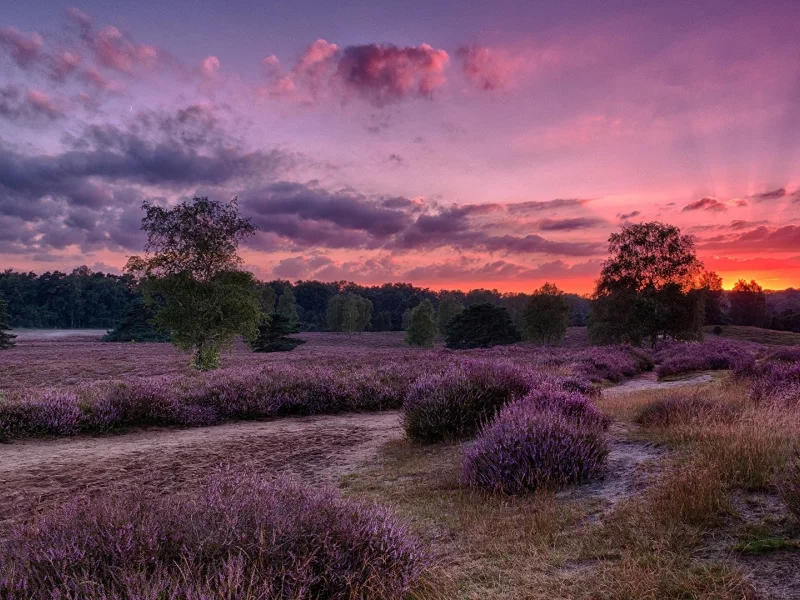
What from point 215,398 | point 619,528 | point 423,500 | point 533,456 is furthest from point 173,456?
point 619,528

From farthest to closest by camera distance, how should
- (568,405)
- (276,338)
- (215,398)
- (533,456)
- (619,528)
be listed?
(276,338) → (215,398) → (568,405) → (533,456) → (619,528)

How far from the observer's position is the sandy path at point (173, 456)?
686 cm

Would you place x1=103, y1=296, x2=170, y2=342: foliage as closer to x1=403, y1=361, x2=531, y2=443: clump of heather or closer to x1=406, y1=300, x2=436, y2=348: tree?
x1=406, y1=300, x2=436, y2=348: tree

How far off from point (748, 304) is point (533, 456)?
416 ft

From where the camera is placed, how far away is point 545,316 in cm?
6178

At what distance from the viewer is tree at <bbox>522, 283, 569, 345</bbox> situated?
62031 millimetres

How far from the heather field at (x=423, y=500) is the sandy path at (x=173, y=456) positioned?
0.06 m

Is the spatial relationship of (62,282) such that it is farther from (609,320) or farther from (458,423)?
(458,423)

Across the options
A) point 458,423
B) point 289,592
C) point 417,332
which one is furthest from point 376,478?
point 417,332

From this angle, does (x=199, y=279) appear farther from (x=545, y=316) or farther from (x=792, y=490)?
(x=545, y=316)

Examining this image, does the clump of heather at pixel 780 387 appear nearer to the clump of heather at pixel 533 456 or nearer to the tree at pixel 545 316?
the clump of heather at pixel 533 456

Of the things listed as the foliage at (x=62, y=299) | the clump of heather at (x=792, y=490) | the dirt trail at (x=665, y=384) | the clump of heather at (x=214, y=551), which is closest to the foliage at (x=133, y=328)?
the foliage at (x=62, y=299)

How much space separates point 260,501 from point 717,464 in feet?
14.8

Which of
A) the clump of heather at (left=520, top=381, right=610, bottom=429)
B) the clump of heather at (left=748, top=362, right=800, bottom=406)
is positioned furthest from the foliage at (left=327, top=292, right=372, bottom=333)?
the clump of heather at (left=520, top=381, right=610, bottom=429)
